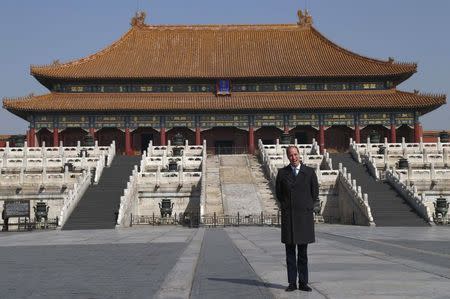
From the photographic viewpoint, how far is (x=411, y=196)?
28.2 metres

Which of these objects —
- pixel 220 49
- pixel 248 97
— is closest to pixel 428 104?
pixel 248 97

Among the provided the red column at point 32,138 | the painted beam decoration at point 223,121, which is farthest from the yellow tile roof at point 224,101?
the red column at point 32,138

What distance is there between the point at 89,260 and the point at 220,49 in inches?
2081

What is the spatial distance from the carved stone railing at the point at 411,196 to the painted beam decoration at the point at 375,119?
24004 millimetres

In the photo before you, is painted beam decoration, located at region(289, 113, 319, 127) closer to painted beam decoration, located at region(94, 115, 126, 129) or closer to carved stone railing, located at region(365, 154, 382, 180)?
painted beam decoration, located at region(94, 115, 126, 129)

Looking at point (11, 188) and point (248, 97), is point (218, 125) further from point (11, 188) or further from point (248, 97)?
point (11, 188)

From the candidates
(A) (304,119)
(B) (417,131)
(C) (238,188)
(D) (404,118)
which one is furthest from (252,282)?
(B) (417,131)

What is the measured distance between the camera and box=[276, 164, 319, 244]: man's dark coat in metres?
7.52

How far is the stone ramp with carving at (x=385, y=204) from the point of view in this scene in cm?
2591

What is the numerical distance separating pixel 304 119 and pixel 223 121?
750 cm

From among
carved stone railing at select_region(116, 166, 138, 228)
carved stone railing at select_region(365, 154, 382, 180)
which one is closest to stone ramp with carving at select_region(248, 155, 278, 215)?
carved stone railing at select_region(365, 154, 382, 180)

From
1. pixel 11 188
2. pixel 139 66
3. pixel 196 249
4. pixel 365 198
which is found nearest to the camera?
pixel 196 249

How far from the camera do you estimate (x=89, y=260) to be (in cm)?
1139

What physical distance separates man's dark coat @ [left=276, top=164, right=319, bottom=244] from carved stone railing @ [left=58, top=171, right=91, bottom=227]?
68.0 feet
